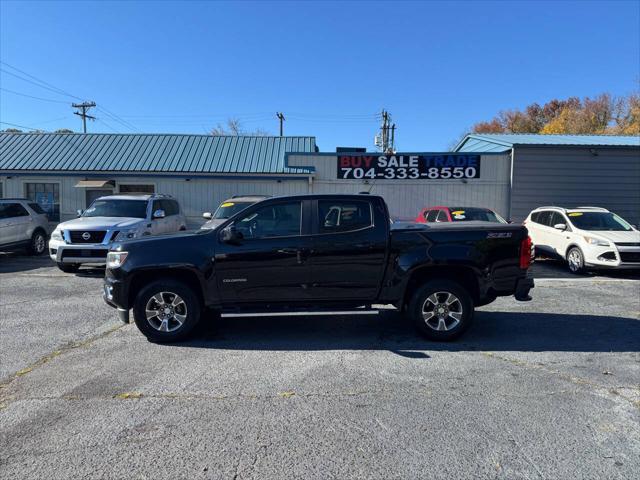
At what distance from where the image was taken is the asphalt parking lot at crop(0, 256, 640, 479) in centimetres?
311

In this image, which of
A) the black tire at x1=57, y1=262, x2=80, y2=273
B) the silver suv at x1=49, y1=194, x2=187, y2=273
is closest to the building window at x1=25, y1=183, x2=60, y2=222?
the silver suv at x1=49, y1=194, x2=187, y2=273

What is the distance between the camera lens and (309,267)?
18.7 feet

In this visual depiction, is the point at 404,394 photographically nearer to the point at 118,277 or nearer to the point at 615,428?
the point at 615,428

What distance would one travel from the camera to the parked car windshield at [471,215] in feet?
40.4

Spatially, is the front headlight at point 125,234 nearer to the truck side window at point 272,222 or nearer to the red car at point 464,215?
the truck side window at point 272,222

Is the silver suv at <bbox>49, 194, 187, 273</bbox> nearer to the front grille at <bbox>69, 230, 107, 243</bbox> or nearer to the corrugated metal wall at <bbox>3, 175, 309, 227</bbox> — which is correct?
the front grille at <bbox>69, 230, 107, 243</bbox>

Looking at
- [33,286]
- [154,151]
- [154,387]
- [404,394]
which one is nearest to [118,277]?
[154,387]

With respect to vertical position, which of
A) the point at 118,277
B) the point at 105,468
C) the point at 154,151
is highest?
the point at 154,151

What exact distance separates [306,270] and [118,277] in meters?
2.33

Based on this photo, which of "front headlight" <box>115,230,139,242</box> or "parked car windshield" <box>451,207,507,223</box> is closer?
"front headlight" <box>115,230,139,242</box>

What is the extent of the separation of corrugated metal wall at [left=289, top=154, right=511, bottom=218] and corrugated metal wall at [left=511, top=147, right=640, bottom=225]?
21.7 inches

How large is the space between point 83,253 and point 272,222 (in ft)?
21.7

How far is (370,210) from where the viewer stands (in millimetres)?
5863

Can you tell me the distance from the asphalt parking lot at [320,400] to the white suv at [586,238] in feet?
14.6
